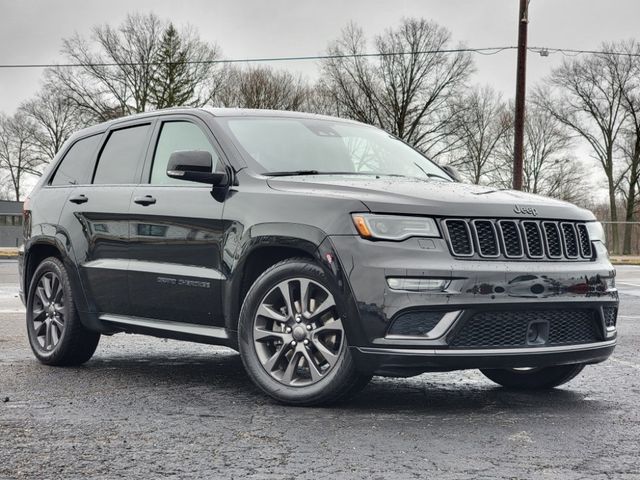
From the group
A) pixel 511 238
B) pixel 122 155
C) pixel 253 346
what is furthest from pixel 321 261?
pixel 122 155

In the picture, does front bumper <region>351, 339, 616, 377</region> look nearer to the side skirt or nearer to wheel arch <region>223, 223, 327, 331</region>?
wheel arch <region>223, 223, 327, 331</region>

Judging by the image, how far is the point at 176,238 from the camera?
19.7 feet

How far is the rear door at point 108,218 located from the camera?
21.3ft

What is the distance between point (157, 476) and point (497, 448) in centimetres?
151

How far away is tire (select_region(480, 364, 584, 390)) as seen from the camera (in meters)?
6.01

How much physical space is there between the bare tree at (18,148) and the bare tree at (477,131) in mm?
24217

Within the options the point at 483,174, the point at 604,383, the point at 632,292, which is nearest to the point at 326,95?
the point at 483,174

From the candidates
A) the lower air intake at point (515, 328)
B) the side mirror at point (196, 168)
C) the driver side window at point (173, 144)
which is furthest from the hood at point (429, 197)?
the driver side window at point (173, 144)

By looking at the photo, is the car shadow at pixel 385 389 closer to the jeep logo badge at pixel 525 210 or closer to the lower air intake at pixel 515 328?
the lower air intake at pixel 515 328

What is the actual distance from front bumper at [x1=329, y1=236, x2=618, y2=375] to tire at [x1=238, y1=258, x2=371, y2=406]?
16 cm

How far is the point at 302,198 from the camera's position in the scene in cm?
531

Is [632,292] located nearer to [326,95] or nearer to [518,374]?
[518,374]

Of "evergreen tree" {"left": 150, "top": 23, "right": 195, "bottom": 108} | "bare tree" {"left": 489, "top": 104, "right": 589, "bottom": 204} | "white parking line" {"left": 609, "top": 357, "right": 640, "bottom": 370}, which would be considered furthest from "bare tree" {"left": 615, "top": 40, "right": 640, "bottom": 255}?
"white parking line" {"left": 609, "top": 357, "right": 640, "bottom": 370}

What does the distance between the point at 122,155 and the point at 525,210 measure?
3023mm
